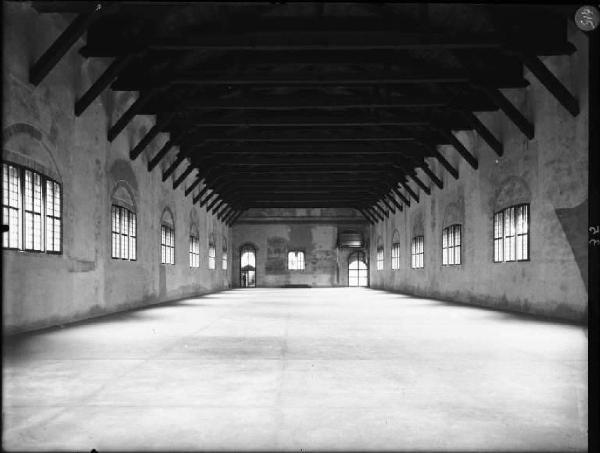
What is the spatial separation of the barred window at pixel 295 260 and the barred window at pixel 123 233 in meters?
25.9

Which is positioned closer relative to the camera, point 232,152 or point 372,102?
point 372,102

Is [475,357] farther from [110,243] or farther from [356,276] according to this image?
[356,276]

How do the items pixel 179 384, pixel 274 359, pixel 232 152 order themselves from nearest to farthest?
1. pixel 179 384
2. pixel 274 359
3. pixel 232 152

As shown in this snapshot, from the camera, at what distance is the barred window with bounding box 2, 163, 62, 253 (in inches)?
374

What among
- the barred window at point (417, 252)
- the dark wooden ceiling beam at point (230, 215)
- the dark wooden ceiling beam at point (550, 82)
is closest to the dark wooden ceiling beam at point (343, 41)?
the dark wooden ceiling beam at point (550, 82)

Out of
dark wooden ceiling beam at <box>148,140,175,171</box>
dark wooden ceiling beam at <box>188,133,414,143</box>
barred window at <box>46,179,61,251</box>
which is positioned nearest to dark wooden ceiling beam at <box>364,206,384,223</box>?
dark wooden ceiling beam at <box>188,133,414,143</box>

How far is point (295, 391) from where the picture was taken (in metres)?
4.93

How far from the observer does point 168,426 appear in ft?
12.4

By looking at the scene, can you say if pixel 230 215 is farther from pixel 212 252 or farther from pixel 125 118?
pixel 125 118

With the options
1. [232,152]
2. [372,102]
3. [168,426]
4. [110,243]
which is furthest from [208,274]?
[168,426]

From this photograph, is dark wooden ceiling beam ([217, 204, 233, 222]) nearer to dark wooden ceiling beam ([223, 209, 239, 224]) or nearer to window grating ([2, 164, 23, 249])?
dark wooden ceiling beam ([223, 209, 239, 224])

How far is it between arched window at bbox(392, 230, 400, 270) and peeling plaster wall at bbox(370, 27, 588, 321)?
955cm

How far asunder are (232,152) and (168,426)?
1724 cm

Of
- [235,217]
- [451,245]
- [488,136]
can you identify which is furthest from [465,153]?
[235,217]
